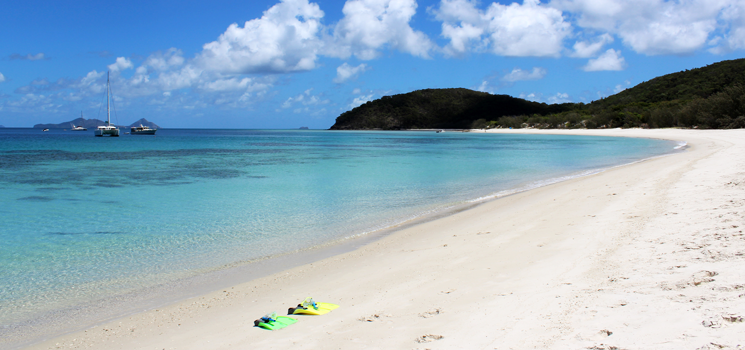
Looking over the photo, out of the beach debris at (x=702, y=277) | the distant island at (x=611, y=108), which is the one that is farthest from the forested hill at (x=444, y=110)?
the beach debris at (x=702, y=277)

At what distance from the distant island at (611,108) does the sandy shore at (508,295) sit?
5806cm

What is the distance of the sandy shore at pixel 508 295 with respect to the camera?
3271 mm

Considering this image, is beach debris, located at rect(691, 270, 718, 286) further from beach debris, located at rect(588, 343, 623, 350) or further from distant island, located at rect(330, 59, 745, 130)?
distant island, located at rect(330, 59, 745, 130)

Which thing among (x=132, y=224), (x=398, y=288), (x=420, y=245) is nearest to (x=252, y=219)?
(x=132, y=224)

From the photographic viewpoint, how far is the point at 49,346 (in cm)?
400

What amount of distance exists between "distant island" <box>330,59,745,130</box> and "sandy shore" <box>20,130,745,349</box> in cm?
5806

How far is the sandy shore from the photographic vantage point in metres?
3.27

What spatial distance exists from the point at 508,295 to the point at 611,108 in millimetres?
101622

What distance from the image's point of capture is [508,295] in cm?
420

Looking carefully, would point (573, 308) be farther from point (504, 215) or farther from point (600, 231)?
point (504, 215)

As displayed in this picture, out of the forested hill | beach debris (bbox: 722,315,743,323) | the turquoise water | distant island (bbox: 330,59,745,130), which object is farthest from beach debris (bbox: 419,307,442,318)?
the forested hill

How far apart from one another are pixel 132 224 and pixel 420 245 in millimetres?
6510

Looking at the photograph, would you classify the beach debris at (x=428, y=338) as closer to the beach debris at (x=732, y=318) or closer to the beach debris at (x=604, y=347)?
the beach debris at (x=604, y=347)

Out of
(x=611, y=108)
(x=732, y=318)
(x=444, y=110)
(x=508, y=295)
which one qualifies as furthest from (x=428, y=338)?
(x=444, y=110)
